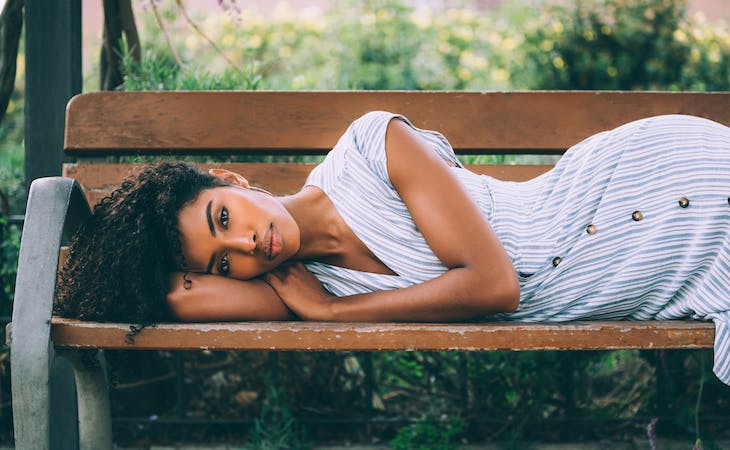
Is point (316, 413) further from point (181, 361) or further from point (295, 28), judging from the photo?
point (295, 28)

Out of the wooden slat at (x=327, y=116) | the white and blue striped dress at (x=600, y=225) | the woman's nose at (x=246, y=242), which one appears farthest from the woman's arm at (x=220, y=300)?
the wooden slat at (x=327, y=116)

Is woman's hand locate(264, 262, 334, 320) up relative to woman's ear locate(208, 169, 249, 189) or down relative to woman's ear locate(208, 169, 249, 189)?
down

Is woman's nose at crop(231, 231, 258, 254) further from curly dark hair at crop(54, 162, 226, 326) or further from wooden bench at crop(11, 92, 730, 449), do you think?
wooden bench at crop(11, 92, 730, 449)

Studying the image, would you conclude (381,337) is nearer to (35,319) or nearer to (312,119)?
(35,319)

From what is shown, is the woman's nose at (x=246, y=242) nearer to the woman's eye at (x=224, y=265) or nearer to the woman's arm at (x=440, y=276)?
the woman's eye at (x=224, y=265)

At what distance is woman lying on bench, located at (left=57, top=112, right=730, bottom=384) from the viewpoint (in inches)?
81.4

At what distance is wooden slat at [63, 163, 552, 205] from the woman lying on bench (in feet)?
1.24

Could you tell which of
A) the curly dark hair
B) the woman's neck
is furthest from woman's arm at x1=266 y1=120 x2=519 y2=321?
the curly dark hair

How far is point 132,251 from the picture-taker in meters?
2.10

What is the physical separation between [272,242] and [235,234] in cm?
10

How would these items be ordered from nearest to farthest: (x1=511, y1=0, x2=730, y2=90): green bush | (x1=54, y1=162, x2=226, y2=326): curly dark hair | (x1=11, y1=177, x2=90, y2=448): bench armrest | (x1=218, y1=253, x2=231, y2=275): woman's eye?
(x1=11, y1=177, x2=90, y2=448): bench armrest < (x1=54, y1=162, x2=226, y2=326): curly dark hair < (x1=218, y1=253, x2=231, y2=275): woman's eye < (x1=511, y1=0, x2=730, y2=90): green bush

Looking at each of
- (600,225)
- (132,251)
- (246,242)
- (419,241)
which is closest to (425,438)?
(419,241)

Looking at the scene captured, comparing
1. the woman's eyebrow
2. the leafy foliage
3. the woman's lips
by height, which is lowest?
the leafy foliage

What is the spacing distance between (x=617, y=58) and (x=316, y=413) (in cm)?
419
